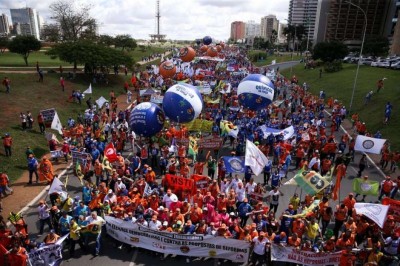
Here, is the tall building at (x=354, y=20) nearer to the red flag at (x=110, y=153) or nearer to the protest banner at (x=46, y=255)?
the red flag at (x=110, y=153)

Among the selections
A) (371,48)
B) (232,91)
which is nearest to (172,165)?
(232,91)

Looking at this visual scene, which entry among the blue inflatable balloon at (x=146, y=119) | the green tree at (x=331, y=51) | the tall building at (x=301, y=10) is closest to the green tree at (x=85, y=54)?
the blue inflatable balloon at (x=146, y=119)

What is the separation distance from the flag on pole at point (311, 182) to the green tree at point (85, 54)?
102ft

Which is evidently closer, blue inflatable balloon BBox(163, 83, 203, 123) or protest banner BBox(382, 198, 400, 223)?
protest banner BBox(382, 198, 400, 223)

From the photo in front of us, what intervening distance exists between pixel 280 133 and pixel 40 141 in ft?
47.9

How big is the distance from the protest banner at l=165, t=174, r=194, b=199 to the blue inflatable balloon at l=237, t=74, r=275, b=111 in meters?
11.1

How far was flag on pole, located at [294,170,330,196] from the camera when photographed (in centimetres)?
1119

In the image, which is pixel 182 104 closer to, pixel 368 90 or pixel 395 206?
pixel 395 206

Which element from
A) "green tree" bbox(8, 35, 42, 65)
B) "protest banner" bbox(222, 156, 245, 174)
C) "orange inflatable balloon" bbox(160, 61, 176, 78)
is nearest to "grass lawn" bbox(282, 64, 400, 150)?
"protest banner" bbox(222, 156, 245, 174)

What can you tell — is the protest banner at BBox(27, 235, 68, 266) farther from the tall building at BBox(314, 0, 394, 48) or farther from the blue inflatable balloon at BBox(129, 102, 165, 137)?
the tall building at BBox(314, 0, 394, 48)

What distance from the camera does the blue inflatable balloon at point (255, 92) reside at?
2161 centimetres

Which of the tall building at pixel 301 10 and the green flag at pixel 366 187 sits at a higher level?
the tall building at pixel 301 10

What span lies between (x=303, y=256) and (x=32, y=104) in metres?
24.5

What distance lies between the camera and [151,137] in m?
18.9
